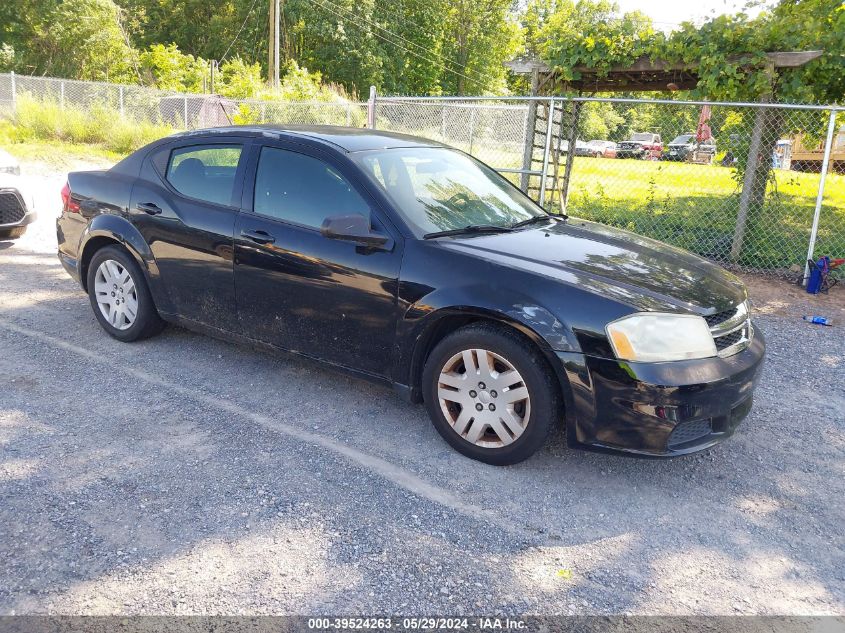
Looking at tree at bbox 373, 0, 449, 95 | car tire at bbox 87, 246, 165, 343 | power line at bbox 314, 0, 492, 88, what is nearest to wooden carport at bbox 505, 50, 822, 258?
car tire at bbox 87, 246, 165, 343

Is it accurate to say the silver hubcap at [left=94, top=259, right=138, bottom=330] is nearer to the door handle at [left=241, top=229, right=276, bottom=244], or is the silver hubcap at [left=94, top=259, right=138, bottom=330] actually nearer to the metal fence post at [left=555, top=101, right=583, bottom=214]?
the door handle at [left=241, top=229, right=276, bottom=244]

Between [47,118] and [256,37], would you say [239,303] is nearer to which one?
[47,118]

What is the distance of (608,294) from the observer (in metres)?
3.44

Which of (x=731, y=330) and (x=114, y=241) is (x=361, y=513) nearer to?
(x=731, y=330)

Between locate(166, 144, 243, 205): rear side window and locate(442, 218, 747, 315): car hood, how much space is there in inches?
65.6

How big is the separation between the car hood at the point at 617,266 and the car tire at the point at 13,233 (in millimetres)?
6432

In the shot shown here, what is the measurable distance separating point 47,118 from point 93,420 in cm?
1761

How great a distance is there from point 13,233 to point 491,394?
7.11m

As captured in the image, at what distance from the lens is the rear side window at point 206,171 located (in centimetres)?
459

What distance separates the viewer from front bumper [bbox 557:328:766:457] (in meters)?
3.28

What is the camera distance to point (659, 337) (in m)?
3.35

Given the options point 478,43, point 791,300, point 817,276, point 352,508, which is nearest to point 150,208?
point 352,508

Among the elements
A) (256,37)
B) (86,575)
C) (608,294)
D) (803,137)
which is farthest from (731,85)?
(256,37)

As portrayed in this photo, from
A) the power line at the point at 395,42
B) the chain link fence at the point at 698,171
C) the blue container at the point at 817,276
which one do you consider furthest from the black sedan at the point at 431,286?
the power line at the point at 395,42
